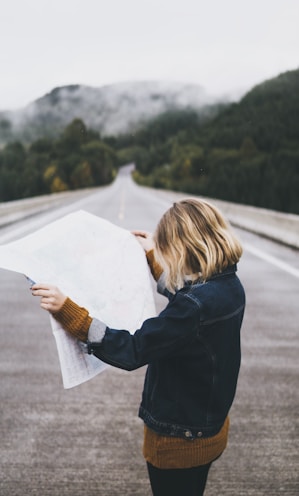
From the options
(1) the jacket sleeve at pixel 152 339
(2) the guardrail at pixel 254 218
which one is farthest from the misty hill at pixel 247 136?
(1) the jacket sleeve at pixel 152 339

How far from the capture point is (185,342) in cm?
188

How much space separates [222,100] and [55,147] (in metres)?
61.0

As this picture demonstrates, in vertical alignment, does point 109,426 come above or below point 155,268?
below

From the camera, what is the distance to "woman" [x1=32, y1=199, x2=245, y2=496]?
1.86m

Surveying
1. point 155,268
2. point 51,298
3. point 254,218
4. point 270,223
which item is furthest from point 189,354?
point 254,218

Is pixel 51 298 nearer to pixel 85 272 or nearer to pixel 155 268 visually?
pixel 85 272

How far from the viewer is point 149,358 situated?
6.19 feet

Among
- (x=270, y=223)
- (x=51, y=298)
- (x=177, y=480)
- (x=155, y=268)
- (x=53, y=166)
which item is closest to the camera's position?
(x=51, y=298)

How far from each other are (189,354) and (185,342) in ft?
0.26

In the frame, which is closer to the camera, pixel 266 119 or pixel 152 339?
pixel 152 339

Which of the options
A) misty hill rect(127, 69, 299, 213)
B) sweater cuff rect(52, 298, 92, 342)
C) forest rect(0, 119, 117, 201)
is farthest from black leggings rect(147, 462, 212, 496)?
forest rect(0, 119, 117, 201)

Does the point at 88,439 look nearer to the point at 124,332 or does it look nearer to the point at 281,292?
the point at 124,332

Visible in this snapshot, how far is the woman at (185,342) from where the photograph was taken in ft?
6.11

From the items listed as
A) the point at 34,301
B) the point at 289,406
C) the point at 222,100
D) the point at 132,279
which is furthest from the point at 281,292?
the point at 222,100
